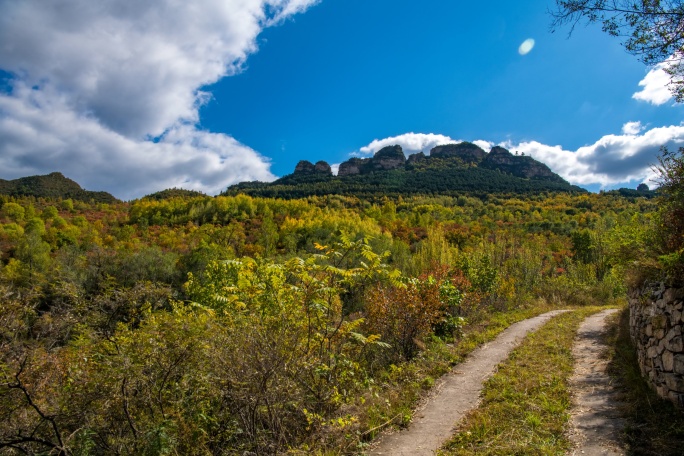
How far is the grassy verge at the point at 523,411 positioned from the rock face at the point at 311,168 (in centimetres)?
15460

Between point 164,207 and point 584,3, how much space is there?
3451 inches

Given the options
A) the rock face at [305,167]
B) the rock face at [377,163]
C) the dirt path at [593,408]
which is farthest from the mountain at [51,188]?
the dirt path at [593,408]

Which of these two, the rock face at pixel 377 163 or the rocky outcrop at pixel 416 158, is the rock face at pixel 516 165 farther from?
the rock face at pixel 377 163

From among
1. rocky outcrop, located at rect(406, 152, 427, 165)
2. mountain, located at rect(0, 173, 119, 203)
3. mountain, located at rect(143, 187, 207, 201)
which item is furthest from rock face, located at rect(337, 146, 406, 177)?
mountain, located at rect(0, 173, 119, 203)

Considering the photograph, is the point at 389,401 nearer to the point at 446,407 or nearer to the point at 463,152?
the point at 446,407

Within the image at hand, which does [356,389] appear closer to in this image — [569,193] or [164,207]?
[164,207]

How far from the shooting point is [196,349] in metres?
4.01

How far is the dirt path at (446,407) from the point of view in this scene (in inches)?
180

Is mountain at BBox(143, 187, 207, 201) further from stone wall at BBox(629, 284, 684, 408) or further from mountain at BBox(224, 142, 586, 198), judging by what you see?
stone wall at BBox(629, 284, 684, 408)

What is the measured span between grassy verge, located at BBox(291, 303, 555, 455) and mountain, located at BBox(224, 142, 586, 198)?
105630 millimetres

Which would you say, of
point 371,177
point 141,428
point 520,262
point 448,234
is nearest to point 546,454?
point 141,428

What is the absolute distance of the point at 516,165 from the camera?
14725cm

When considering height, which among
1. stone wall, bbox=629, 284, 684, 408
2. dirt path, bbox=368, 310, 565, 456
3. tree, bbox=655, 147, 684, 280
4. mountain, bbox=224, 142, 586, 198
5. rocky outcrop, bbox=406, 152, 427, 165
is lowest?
dirt path, bbox=368, 310, 565, 456

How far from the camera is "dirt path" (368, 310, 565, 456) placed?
4578mm
